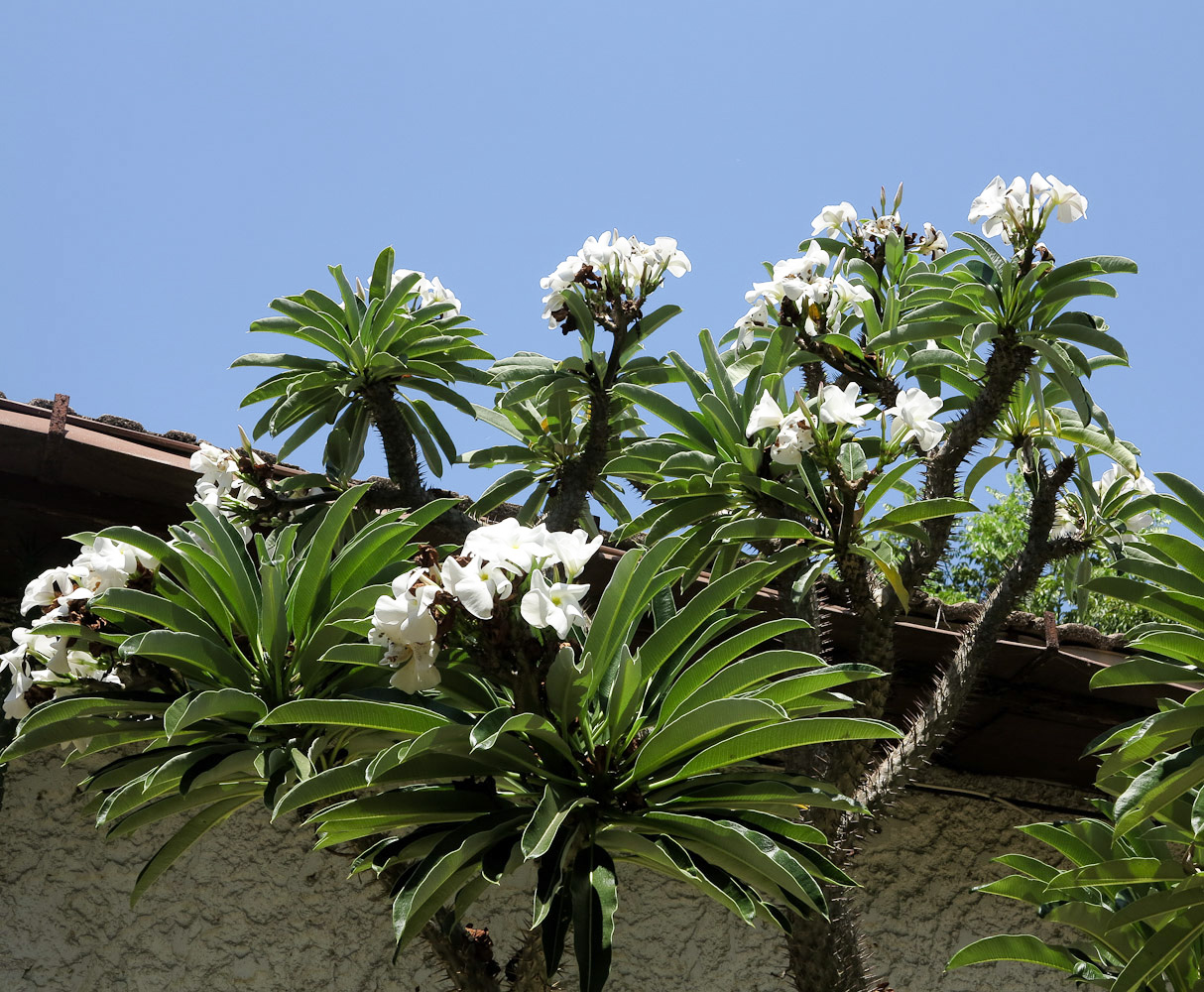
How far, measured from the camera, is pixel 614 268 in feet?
10.2

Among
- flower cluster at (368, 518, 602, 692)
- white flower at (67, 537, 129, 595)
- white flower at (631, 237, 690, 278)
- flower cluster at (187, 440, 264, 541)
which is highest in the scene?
white flower at (631, 237, 690, 278)

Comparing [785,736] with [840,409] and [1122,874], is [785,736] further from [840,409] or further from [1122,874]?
[1122,874]

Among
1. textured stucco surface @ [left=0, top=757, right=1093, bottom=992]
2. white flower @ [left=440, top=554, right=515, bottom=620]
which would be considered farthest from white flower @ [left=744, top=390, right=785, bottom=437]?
textured stucco surface @ [left=0, top=757, right=1093, bottom=992]

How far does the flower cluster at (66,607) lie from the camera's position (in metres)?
2.33

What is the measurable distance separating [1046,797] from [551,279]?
2535mm

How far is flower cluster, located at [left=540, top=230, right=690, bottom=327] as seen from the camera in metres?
3.05

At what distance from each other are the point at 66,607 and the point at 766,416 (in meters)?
1.46

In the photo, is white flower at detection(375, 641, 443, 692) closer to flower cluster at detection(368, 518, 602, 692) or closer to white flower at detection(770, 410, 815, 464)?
flower cluster at detection(368, 518, 602, 692)

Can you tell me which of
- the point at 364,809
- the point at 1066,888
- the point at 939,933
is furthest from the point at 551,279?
the point at 939,933

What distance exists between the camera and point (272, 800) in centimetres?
204

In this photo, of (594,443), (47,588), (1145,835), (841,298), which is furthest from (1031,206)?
(47,588)

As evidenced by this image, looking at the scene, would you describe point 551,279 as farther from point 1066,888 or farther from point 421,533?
point 1066,888

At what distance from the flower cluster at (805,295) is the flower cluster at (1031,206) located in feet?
1.17

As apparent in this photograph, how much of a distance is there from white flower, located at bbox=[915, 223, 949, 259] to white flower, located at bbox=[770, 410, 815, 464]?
3.86 feet
